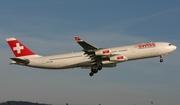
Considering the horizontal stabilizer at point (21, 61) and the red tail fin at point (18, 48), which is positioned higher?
the red tail fin at point (18, 48)

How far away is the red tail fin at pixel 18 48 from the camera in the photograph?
80219mm

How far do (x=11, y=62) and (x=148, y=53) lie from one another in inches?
1306

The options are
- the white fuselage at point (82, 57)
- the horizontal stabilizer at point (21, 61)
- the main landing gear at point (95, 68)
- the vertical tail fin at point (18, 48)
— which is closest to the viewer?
the horizontal stabilizer at point (21, 61)

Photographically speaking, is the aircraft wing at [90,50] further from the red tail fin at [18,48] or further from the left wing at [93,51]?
the red tail fin at [18,48]

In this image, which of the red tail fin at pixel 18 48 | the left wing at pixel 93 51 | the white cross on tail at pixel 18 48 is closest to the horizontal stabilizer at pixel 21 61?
the red tail fin at pixel 18 48

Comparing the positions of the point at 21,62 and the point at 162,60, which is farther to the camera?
the point at 162,60

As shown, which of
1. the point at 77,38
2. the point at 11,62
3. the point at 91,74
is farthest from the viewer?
the point at 91,74

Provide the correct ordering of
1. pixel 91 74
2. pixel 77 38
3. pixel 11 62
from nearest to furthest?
pixel 77 38
pixel 11 62
pixel 91 74

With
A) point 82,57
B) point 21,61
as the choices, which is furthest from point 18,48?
point 82,57

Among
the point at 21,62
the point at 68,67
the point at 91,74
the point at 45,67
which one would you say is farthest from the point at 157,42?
the point at 21,62

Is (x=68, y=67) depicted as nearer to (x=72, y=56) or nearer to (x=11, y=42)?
(x=72, y=56)

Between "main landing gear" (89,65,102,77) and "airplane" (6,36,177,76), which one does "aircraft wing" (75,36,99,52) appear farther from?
"main landing gear" (89,65,102,77)

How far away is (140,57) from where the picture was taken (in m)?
76.6

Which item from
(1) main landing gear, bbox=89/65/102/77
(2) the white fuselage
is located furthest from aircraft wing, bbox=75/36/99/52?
(1) main landing gear, bbox=89/65/102/77
